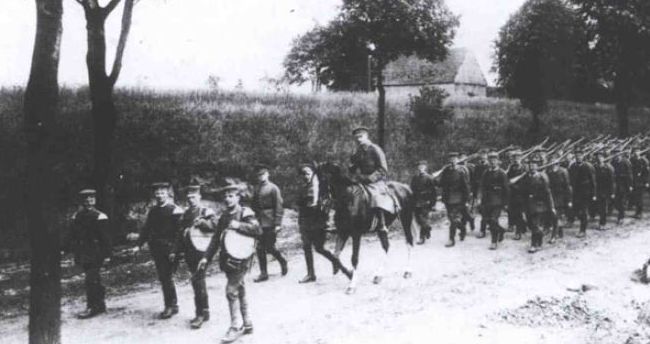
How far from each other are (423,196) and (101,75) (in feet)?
22.1

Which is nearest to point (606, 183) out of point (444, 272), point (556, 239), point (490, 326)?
point (556, 239)

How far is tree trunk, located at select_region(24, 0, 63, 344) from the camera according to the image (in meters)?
6.70

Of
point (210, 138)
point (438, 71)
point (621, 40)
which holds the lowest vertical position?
point (210, 138)

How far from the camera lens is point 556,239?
13898 mm

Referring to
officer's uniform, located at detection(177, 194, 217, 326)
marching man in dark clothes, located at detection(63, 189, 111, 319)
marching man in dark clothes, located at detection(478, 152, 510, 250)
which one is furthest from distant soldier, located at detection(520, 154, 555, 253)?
marching man in dark clothes, located at detection(63, 189, 111, 319)

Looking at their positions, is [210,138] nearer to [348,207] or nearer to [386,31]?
[386,31]

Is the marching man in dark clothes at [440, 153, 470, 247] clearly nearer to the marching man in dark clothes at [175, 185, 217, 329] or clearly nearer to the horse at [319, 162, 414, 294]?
the horse at [319, 162, 414, 294]

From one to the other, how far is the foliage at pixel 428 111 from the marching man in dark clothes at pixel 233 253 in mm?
18674

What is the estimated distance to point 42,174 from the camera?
684 centimetres

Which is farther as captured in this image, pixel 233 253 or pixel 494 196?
pixel 494 196

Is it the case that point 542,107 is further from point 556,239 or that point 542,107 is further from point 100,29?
point 100,29

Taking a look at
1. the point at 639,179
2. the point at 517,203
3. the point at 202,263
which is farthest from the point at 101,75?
the point at 639,179

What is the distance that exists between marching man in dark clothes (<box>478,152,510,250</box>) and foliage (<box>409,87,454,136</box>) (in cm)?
1228

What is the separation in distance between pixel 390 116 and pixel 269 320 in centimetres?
1838
